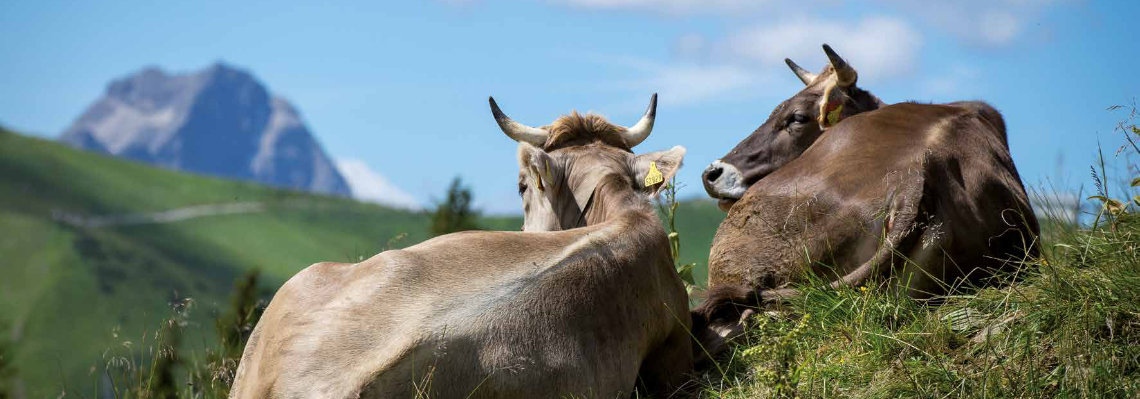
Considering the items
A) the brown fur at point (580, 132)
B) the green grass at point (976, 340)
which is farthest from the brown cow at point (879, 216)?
→ the brown fur at point (580, 132)

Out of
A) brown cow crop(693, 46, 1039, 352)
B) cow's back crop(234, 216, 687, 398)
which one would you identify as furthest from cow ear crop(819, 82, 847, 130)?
cow's back crop(234, 216, 687, 398)

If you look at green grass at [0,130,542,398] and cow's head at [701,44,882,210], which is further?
green grass at [0,130,542,398]

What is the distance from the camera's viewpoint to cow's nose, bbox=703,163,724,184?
9766mm

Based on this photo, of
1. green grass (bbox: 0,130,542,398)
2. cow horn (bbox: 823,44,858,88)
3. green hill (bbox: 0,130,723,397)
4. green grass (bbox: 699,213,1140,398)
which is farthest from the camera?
green grass (bbox: 0,130,542,398)

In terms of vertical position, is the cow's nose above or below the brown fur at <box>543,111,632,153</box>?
below

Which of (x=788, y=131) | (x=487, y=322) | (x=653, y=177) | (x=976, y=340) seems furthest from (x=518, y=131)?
(x=976, y=340)

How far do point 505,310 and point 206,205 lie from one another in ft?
602

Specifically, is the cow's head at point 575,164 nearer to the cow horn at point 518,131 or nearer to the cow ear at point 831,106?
the cow horn at point 518,131

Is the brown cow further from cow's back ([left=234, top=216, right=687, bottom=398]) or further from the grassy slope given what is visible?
the grassy slope

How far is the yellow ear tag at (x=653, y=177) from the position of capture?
7489mm

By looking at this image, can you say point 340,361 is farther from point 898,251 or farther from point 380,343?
point 898,251

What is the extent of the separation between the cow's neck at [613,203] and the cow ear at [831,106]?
3.09 m

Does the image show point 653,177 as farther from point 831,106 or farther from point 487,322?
point 831,106

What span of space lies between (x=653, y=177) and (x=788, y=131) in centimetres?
294
